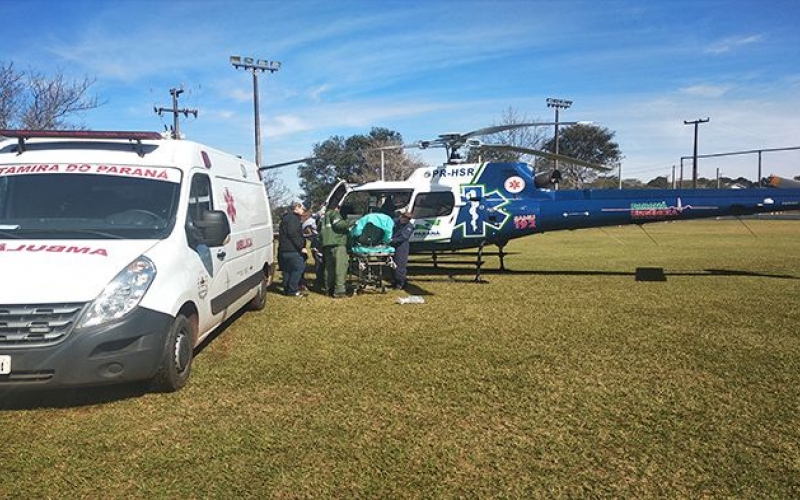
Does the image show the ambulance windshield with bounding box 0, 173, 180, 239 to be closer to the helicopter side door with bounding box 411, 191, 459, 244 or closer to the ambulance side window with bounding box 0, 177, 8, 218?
the ambulance side window with bounding box 0, 177, 8, 218

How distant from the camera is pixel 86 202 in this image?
500cm

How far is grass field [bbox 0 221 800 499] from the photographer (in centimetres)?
335

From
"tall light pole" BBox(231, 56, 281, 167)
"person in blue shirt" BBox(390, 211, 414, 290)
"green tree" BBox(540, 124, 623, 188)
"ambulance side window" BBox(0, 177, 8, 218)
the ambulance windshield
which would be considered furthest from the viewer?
"green tree" BBox(540, 124, 623, 188)

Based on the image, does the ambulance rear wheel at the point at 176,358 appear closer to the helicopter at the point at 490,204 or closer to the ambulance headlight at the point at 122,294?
the ambulance headlight at the point at 122,294

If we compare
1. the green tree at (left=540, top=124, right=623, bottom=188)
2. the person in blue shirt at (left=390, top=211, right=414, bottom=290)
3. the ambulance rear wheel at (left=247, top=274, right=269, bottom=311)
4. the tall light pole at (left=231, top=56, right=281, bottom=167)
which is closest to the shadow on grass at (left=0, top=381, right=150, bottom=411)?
the ambulance rear wheel at (left=247, top=274, right=269, bottom=311)

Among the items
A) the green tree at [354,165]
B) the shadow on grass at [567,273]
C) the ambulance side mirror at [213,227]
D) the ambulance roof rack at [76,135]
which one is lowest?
the shadow on grass at [567,273]

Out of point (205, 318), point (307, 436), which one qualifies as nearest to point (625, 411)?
point (307, 436)

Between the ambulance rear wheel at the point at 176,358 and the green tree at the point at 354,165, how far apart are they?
135ft

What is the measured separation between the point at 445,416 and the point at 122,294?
269 cm

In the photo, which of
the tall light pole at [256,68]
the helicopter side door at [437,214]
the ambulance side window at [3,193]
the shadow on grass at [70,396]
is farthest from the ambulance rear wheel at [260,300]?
the tall light pole at [256,68]

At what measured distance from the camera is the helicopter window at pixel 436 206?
12375 mm

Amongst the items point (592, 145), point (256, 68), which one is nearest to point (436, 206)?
point (256, 68)

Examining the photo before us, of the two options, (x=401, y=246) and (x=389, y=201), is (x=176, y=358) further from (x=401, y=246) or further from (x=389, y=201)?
(x=389, y=201)

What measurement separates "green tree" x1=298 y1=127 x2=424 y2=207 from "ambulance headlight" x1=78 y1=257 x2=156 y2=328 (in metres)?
41.5
